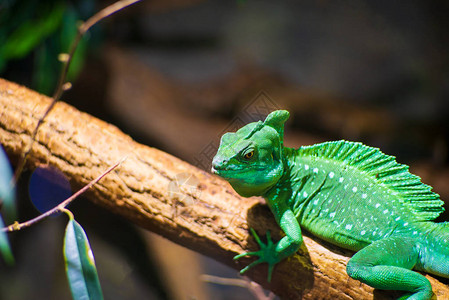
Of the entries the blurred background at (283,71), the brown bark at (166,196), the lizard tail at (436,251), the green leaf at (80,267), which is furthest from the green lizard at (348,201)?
the blurred background at (283,71)

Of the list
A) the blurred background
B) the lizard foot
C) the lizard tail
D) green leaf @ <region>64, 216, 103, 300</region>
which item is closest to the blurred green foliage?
the blurred background

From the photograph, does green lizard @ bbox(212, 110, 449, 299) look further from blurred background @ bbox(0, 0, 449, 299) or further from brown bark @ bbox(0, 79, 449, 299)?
blurred background @ bbox(0, 0, 449, 299)

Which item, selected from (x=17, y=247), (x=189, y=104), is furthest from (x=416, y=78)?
(x=17, y=247)

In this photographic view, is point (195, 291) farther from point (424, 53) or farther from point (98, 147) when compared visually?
point (424, 53)

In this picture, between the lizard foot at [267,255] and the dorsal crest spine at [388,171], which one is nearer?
the dorsal crest spine at [388,171]

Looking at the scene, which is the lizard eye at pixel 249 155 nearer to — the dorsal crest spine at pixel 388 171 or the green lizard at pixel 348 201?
the green lizard at pixel 348 201
